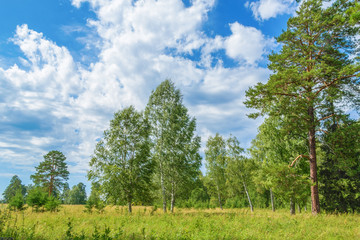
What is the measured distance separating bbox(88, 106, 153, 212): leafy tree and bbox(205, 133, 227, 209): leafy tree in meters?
20.2

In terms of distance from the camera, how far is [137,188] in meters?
16.8

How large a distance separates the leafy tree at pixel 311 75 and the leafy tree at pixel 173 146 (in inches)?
300

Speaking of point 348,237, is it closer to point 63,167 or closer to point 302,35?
point 302,35

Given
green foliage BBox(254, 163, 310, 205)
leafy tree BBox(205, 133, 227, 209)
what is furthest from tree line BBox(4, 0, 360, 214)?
leafy tree BBox(205, 133, 227, 209)

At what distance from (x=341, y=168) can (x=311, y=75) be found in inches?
284

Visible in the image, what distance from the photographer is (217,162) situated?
35.6m

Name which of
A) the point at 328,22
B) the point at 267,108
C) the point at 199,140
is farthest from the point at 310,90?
the point at 199,140

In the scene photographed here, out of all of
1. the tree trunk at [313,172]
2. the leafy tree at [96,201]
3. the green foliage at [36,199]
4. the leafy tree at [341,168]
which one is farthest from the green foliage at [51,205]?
the leafy tree at [341,168]

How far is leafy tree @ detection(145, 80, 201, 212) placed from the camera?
2004 centimetres

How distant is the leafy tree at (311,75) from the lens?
13.9 meters

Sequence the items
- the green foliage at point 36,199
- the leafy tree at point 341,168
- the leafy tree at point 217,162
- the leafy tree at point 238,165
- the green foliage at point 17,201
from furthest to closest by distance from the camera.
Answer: the leafy tree at point 217,162, the leafy tree at point 238,165, the green foliage at point 36,199, the green foliage at point 17,201, the leafy tree at point 341,168

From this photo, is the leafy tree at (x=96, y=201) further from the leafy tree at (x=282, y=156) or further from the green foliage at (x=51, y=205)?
the leafy tree at (x=282, y=156)

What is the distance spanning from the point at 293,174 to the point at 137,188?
38.9 feet

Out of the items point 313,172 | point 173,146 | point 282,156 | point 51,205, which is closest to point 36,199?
point 51,205
